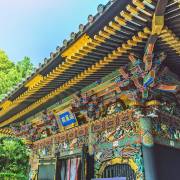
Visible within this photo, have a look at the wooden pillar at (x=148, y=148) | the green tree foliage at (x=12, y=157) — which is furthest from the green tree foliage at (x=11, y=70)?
the wooden pillar at (x=148, y=148)

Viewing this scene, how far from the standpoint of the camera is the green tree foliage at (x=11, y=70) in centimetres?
1719

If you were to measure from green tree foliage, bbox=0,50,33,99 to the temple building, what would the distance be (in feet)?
34.0

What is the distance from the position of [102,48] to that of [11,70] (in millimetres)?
15415

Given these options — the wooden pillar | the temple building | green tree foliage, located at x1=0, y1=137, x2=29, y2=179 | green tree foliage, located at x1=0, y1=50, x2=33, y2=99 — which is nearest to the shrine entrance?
the temple building

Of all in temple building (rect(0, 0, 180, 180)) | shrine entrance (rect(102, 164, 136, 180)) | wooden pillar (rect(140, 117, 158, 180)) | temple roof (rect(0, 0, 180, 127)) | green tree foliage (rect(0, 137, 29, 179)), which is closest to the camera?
temple roof (rect(0, 0, 180, 127))

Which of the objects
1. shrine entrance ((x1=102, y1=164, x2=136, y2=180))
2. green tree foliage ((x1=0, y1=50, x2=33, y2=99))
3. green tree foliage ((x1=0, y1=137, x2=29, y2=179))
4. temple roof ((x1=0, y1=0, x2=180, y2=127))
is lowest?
shrine entrance ((x1=102, y1=164, x2=136, y2=180))

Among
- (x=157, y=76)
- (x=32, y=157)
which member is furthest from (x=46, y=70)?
(x=32, y=157)

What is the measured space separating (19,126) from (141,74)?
624 centimetres

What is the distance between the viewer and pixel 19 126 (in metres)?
9.44

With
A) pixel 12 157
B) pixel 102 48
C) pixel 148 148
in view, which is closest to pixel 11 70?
pixel 12 157

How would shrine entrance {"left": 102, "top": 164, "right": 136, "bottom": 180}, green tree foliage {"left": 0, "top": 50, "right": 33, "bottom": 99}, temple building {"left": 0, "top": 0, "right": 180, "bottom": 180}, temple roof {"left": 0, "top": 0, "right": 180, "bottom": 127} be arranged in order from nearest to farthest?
temple roof {"left": 0, "top": 0, "right": 180, "bottom": 127} < temple building {"left": 0, "top": 0, "right": 180, "bottom": 180} < shrine entrance {"left": 102, "top": 164, "right": 136, "bottom": 180} < green tree foliage {"left": 0, "top": 50, "right": 33, "bottom": 99}

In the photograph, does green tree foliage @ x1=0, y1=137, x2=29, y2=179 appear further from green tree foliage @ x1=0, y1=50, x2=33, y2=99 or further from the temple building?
the temple building

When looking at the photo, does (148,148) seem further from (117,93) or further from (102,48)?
(102,48)

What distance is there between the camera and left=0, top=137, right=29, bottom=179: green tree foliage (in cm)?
1442
